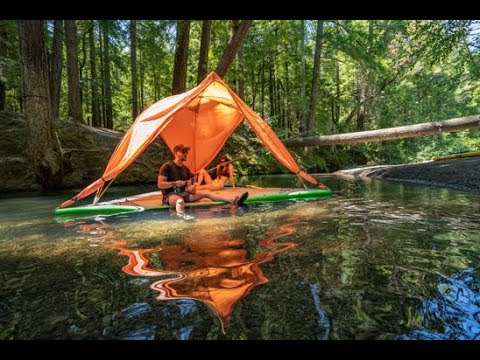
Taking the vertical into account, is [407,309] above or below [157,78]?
below

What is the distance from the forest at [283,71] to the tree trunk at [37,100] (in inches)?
0.9

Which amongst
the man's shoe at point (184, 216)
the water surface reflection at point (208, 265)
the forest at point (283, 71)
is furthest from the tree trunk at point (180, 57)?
the water surface reflection at point (208, 265)

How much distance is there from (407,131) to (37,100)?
391 inches

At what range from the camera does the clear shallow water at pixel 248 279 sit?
196 centimetres

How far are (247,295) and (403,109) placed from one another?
2510 cm

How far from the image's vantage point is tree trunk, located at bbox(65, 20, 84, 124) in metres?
13.9

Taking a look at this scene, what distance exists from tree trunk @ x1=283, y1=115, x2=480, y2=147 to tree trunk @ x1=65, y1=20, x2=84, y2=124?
8866mm

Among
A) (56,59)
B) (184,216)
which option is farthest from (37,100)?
(56,59)

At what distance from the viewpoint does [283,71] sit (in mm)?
23969

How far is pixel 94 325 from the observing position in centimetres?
203

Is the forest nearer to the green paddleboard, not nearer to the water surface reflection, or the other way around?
the green paddleboard

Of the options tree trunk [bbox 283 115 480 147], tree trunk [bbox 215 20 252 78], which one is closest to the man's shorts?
tree trunk [bbox 215 20 252 78]

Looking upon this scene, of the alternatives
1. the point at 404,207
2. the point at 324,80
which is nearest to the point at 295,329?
the point at 404,207
